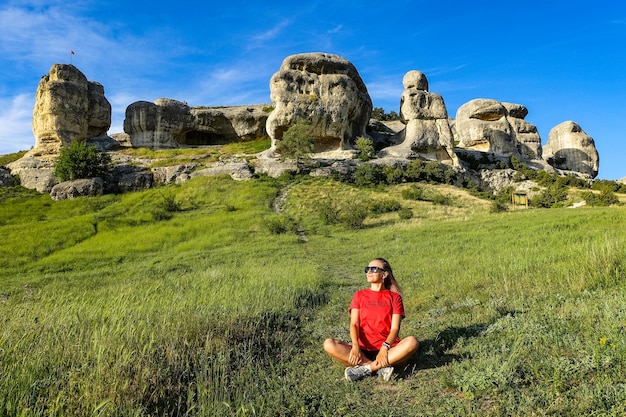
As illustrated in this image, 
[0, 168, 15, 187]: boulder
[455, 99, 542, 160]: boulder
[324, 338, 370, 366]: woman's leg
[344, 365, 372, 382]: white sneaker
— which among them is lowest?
[344, 365, 372, 382]: white sneaker

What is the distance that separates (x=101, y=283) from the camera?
16.9m

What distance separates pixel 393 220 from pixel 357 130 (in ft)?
104

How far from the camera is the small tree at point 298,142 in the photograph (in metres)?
48.1

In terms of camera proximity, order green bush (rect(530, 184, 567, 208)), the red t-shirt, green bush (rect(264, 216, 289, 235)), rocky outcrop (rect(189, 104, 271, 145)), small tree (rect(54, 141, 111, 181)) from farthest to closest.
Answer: rocky outcrop (rect(189, 104, 271, 145)) → small tree (rect(54, 141, 111, 181)) → green bush (rect(530, 184, 567, 208)) → green bush (rect(264, 216, 289, 235)) → the red t-shirt

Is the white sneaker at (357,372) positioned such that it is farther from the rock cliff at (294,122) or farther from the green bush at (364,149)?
the green bush at (364,149)

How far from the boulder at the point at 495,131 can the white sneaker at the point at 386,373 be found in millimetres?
64944

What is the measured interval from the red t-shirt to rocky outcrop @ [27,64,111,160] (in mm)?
61577

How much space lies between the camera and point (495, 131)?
64.3 metres

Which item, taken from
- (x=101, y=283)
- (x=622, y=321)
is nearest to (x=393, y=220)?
(x=101, y=283)

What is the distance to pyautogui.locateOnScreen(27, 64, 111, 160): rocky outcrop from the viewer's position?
5578cm

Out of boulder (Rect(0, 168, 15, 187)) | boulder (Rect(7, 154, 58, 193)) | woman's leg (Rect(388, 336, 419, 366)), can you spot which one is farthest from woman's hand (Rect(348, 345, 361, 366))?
boulder (Rect(0, 168, 15, 187))

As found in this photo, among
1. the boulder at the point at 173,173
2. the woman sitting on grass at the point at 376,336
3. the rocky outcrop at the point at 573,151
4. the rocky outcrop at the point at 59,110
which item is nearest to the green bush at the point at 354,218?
the woman sitting on grass at the point at 376,336

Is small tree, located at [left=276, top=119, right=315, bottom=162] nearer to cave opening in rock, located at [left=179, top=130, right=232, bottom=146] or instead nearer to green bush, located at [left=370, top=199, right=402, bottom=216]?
green bush, located at [left=370, top=199, right=402, bottom=216]

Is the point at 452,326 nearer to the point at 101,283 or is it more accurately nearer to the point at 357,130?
the point at 101,283
